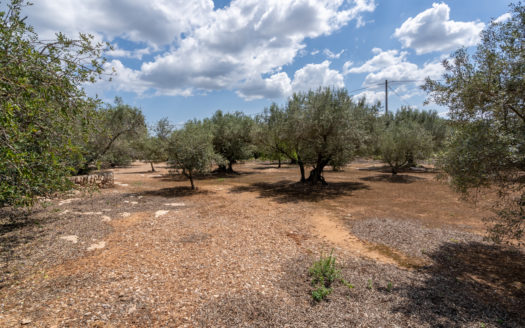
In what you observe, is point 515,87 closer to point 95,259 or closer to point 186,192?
point 95,259

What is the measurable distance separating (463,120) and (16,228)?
15.0 metres

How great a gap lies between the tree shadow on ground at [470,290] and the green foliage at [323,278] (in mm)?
1299

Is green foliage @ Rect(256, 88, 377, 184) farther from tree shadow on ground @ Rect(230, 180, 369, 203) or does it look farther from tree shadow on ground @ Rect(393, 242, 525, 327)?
tree shadow on ground @ Rect(393, 242, 525, 327)

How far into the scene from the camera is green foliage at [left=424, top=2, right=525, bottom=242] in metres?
5.04

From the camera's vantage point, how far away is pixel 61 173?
18.1ft

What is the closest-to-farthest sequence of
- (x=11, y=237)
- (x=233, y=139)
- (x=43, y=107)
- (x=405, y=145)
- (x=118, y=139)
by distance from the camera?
1. (x=43, y=107)
2. (x=11, y=237)
3. (x=405, y=145)
4. (x=118, y=139)
5. (x=233, y=139)

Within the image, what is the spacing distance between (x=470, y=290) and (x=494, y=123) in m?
3.75

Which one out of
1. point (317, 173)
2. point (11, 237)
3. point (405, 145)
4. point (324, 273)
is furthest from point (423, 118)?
point (11, 237)

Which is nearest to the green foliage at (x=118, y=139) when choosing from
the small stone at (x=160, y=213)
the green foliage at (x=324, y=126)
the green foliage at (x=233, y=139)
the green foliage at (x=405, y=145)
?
the small stone at (x=160, y=213)

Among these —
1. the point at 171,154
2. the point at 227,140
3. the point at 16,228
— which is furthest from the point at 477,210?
the point at 227,140

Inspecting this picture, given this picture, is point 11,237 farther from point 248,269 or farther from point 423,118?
point 423,118

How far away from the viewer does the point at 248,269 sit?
20.2 ft

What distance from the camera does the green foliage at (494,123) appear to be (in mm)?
5039

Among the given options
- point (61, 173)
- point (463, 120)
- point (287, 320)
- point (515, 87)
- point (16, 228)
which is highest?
point (515, 87)
